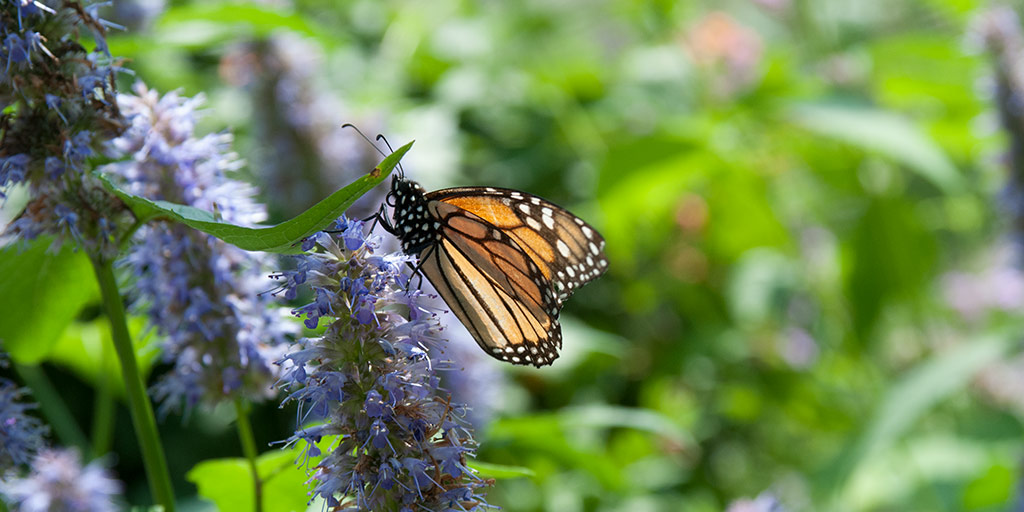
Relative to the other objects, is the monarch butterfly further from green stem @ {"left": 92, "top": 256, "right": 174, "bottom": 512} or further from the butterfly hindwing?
green stem @ {"left": 92, "top": 256, "right": 174, "bottom": 512}

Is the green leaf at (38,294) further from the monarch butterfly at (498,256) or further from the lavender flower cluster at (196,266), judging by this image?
the monarch butterfly at (498,256)

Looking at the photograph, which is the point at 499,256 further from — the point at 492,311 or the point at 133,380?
the point at 133,380

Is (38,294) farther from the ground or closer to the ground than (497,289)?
closer to the ground

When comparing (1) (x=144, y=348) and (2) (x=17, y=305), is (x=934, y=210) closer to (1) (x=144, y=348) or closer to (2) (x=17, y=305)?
(1) (x=144, y=348)

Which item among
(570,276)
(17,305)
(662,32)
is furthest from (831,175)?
(17,305)

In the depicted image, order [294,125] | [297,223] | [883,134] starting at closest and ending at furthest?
[297,223] < [883,134] < [294,125]

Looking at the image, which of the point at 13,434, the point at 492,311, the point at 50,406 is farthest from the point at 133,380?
the point at 50,406
